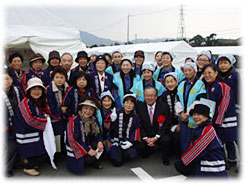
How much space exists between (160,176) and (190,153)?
0.58 meters

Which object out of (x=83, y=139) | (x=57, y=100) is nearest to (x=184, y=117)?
(x=83, y=139)

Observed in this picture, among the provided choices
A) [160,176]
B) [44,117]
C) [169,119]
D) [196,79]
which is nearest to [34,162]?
[44,117]

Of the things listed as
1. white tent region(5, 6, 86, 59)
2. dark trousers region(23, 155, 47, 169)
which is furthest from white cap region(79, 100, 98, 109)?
white tent region(5, 6, 86, 59)

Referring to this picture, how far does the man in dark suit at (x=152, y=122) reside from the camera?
377 cm

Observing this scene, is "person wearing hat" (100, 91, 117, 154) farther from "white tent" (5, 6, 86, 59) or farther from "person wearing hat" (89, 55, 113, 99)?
"white tent" (5, 6, 86, 59)

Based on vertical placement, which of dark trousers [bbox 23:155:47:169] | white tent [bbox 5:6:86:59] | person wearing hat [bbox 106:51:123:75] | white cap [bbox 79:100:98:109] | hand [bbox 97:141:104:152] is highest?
white tent [bbox 5:6:86:59]

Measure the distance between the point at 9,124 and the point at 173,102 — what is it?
103 inches

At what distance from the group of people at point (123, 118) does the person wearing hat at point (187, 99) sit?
0.02m

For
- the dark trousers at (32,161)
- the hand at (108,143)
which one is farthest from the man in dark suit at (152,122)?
the dark trousers at (32,161)

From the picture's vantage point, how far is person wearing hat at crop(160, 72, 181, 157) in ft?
12.5

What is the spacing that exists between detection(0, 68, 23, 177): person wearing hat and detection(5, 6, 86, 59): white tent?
4799 mm

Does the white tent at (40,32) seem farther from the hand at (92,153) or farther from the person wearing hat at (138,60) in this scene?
the hand at (92,153)

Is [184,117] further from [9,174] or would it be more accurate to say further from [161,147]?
[9,174]

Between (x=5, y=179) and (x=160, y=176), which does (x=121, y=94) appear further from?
(x=5, y=179)
